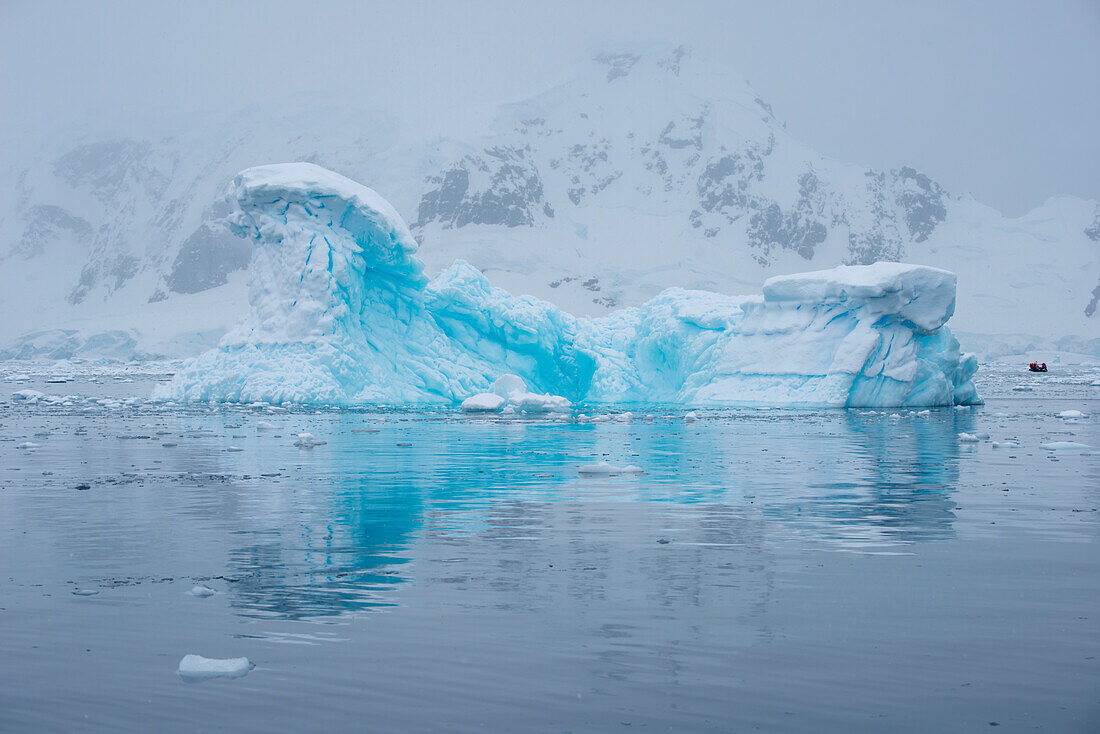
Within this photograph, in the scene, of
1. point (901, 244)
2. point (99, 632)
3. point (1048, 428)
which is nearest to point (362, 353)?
point (1048, 428)

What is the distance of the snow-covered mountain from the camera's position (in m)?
106

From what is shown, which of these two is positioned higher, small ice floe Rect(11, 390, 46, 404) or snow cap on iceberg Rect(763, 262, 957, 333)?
snow cap on iceberg Rect(763, 262, 957, 333)

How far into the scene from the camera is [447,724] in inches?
165

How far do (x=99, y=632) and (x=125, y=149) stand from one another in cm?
13095

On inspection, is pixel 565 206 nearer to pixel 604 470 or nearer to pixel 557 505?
pixel 604 470

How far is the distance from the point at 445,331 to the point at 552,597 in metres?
25.2

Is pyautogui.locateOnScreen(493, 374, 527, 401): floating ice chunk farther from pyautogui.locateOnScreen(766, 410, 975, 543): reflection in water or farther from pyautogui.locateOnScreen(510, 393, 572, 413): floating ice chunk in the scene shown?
pyautogui.locateOnScreen(766, 410, 975, 543): reflection in water

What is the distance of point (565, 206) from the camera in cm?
11875

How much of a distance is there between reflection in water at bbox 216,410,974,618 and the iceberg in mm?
8776

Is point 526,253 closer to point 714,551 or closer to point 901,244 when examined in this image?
point 901,244

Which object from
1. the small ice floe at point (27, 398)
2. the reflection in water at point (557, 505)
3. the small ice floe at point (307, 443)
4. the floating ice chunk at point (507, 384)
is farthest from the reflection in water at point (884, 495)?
the small ice floe at point (27, 398)

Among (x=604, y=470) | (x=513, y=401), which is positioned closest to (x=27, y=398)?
(x=513, y=401)

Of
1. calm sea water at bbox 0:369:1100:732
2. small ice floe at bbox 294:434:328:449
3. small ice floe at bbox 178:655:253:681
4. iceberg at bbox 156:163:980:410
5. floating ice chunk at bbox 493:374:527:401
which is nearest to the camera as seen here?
calm sea water at bbox 0:369:1100:732

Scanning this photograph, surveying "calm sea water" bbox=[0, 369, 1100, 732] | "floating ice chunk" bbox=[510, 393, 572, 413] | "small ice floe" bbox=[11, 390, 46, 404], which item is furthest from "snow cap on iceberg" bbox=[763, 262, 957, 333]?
"small ice floe" bbox=[11, 390, 46, 404]
